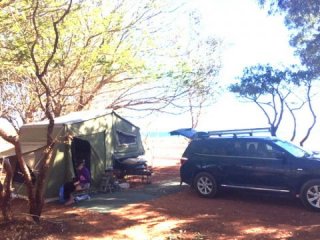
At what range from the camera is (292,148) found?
10266 mm

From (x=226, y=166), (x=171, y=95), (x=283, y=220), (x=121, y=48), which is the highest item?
(x=121, y=48)

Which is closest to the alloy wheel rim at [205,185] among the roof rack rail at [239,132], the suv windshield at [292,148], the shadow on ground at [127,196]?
the shadow on ground at [127,196]

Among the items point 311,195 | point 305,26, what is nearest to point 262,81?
point 305,26

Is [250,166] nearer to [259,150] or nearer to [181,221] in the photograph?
[259,150]

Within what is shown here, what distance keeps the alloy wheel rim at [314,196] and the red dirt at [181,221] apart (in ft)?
0.88

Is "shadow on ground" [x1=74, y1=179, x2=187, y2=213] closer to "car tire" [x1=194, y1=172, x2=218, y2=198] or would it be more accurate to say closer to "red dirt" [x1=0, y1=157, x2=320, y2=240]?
"red dirt" [x1=0, y1=157, x2=320, y2=240]

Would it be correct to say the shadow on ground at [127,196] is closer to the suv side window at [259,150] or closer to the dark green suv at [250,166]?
the dark green suv at [250,166]

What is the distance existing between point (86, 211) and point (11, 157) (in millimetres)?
3781

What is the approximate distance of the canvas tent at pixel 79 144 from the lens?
11383 mm

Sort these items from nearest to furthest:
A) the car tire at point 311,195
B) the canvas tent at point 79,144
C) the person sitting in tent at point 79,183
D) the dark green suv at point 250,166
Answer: the car tire at point 311,195 → the dark green suv at point 250,166 → the person sitting in tent at point 79,183 → the canvas tent at point 79,144

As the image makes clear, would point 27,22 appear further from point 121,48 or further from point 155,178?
point 155,178

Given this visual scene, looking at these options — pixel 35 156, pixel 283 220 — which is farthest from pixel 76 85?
pixel 283 220

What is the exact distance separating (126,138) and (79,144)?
7.21 feet

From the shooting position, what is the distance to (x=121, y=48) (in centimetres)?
1178
